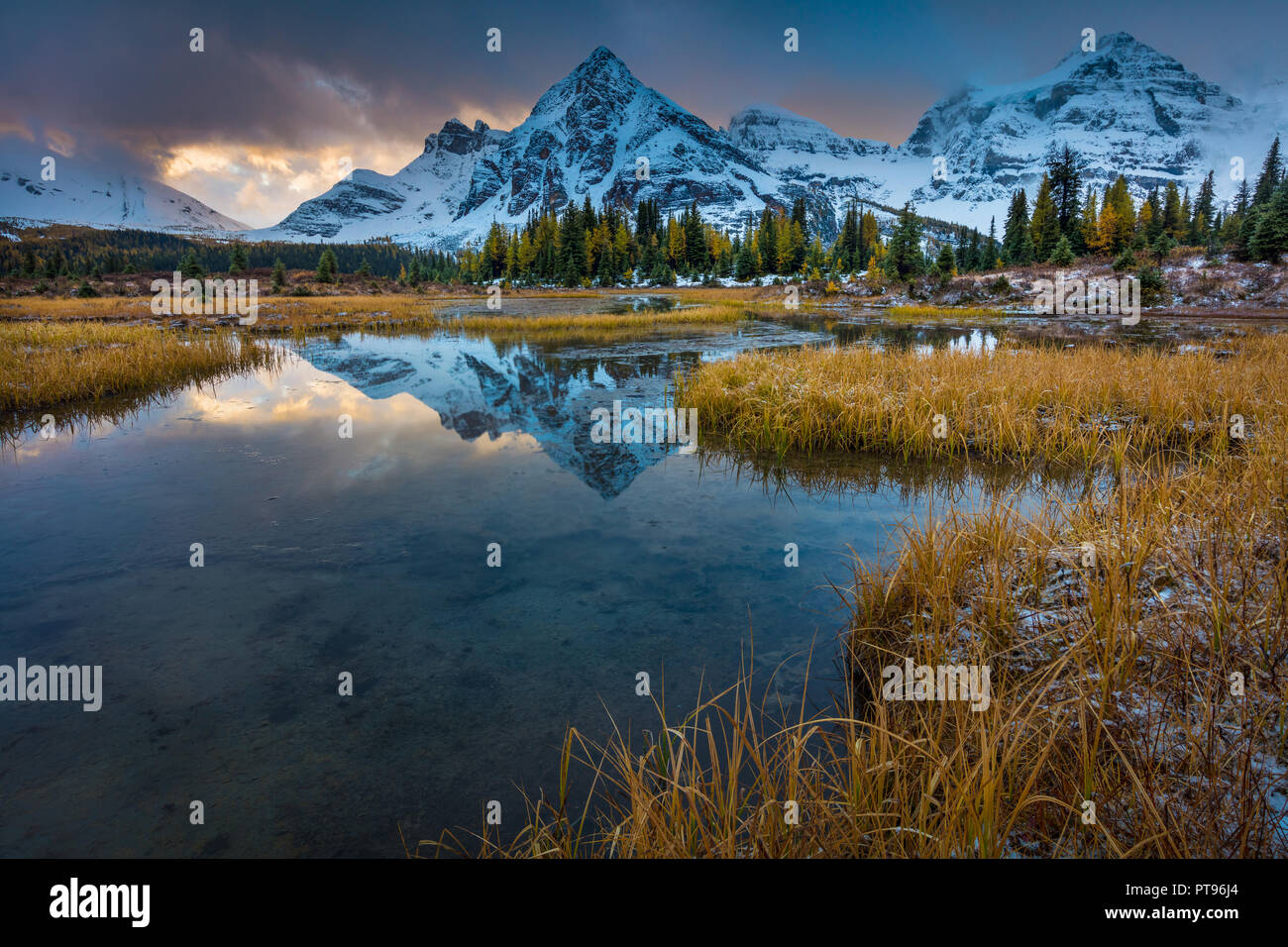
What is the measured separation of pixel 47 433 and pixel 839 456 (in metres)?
15.1

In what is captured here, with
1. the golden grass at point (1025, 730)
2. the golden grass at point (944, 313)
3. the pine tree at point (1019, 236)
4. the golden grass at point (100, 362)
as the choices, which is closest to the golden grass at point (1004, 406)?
the golden grass at point (1025, 730)

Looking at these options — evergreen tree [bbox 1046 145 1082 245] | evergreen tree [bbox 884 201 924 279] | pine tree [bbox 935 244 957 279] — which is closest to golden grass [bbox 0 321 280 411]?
pine tree [bbox 935 244 957 279]

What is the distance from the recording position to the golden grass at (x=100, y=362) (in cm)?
1436

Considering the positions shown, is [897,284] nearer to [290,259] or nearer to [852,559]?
[852,559]

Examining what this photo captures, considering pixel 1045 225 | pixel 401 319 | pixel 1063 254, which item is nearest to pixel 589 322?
pixel 401 319

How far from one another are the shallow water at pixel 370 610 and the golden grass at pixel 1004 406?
0.91 metres

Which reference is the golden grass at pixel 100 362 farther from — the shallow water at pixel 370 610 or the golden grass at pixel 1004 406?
the golden grass at pixel 1004 406

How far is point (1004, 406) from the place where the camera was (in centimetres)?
998

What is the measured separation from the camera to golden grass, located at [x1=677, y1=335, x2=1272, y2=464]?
9.58 meters

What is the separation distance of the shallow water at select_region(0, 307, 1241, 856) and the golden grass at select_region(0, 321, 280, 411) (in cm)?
386

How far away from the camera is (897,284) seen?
187 ft

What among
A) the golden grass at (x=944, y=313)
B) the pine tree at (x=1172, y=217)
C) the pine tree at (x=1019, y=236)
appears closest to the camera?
the golden grass at (x=944, y=313)

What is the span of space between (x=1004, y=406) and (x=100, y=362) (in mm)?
21223

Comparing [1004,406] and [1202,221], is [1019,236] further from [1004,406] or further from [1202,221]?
[1004,406]
